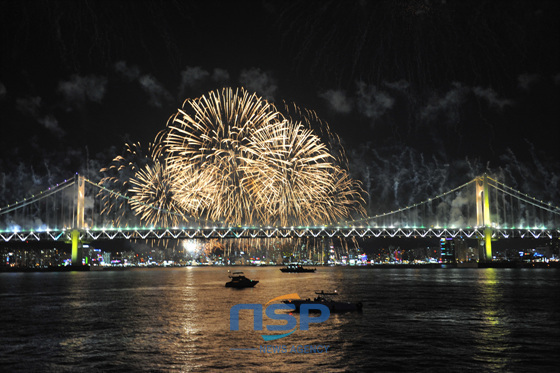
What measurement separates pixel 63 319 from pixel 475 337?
2590 centimetres

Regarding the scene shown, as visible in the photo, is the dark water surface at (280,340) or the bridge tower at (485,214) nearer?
the dark water surface at (280,340)

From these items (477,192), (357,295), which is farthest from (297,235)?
(357,295)

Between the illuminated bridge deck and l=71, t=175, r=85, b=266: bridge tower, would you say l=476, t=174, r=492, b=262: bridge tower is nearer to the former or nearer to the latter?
the illuminated bridge deck

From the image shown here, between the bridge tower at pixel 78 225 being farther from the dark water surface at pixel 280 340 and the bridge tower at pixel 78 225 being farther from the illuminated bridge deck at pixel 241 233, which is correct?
the dark water surface at pixel 280 340

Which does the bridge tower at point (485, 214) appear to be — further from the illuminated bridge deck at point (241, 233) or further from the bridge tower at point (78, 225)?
the bridge tower at point (78, 225)

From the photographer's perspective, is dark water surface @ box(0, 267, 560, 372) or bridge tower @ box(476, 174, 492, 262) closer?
dark water surface @ box(0, 267, 560, 372)

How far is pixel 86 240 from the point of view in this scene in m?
122

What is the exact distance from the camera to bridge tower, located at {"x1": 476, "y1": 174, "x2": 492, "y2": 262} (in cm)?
12438

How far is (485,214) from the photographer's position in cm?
12688

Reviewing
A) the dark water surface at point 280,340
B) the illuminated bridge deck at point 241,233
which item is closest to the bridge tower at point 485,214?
the illuminated bridge deck at point 241,233

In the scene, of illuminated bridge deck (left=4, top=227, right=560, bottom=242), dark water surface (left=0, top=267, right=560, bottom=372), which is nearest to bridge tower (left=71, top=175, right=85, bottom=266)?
illuminated bridge deck (left=4, top=227, right=560, bottom=242)

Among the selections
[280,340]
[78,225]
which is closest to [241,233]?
[78,225]

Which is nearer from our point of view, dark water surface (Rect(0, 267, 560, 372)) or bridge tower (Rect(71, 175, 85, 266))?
dark water surface (Rect(0, 267, 560, 372))

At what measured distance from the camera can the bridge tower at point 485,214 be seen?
4897 inches
